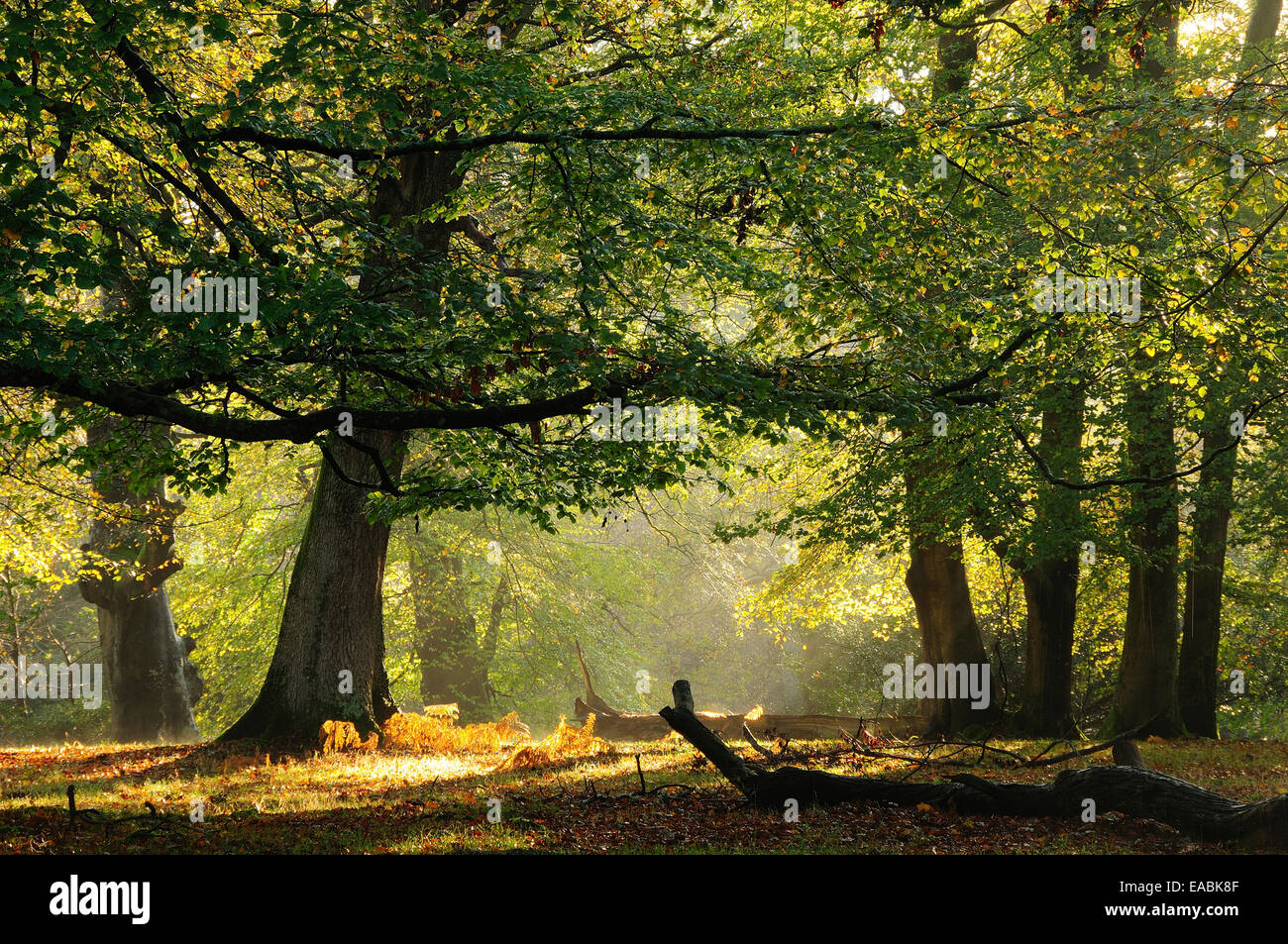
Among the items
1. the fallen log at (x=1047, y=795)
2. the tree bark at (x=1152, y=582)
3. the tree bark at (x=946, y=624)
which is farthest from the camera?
the tree bark at (x=946, y=624)

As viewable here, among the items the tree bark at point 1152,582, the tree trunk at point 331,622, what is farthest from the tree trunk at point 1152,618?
the tree trunk at point 331,622

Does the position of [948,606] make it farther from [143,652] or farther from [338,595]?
[143,652]

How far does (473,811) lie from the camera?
8.65 m

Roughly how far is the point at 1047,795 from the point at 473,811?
5368 millimetres

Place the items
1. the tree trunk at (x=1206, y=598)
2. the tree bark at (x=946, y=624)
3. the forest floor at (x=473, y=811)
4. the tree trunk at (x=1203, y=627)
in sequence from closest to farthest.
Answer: the forest floor at (x=473, y=811) < the tree trunk at (x=1206, y=598) < the tree trunk at (x=1203, y=627) < the tree bark at (x=946, y=624)

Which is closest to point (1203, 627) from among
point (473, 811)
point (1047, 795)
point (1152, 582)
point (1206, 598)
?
point (1206, 598)

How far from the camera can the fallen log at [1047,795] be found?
298 inches

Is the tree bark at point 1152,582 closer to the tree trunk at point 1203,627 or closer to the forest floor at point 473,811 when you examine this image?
the tree trunk at point 1203,627

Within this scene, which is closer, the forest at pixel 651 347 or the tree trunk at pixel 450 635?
the forest at pixel 651 347

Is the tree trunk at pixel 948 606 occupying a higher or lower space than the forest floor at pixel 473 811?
higher

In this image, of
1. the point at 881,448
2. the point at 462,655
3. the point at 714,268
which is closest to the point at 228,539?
Answer: the point at 462,655

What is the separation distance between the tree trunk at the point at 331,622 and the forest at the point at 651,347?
6cm

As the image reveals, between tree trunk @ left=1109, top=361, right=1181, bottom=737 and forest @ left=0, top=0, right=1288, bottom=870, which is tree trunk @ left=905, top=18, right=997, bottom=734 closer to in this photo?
forest @ left=0, top=0, right=1288, bottom=870
